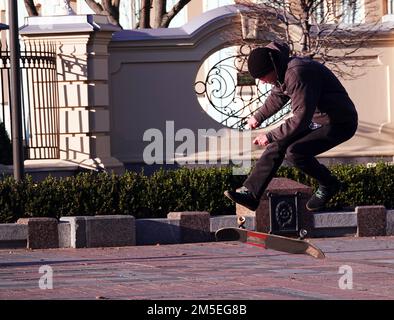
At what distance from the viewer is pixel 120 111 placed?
802 inches

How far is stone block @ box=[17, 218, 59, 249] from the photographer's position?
51.9 ft

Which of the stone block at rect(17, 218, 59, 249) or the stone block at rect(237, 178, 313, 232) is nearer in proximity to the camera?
the stone block at rect(17, 218, 59, 249)

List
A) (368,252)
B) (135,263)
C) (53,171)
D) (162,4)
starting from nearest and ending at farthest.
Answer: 1. (135,263)
2. (368,252)
3. (53,171)
4. (162,4)

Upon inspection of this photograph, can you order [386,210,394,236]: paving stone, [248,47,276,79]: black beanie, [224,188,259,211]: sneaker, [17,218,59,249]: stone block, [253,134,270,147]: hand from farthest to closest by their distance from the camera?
1. [386,210,394,236]: paving stone
2. [17,218,59,249]: stone block
3. [224,188,259,211]: sneaker
4. [253,134,270,147]: hand
5. [248,47,276,79]: black beanie

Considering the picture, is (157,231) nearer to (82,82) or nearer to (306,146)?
(82,82)

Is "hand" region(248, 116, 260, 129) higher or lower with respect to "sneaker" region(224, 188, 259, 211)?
higher

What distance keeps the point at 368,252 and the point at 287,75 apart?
5.29m

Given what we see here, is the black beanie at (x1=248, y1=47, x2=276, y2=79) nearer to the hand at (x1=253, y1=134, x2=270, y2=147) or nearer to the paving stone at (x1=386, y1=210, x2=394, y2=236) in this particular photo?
the hand at (x1=253, y1=134, x2=270, y2=147)

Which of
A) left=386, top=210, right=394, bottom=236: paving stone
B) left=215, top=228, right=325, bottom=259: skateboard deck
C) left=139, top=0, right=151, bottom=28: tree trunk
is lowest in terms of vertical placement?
left=386, top=210, right=394, bottom=236: paving stone

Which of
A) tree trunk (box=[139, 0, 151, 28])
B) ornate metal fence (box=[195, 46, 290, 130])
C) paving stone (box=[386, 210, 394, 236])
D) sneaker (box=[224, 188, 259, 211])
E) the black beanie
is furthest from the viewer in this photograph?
tree trunk (box=[139, 0, 151, 28])

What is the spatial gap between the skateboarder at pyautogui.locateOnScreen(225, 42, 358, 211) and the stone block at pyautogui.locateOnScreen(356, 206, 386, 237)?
246 inches

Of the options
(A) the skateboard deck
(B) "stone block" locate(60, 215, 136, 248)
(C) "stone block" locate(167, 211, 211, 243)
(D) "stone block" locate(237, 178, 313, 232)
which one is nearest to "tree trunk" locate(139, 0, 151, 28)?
(D) "stone block" locate(237, 178, 313, 232)

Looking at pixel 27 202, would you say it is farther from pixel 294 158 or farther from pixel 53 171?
pixel 294 158
